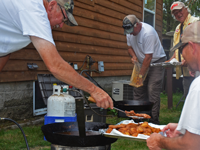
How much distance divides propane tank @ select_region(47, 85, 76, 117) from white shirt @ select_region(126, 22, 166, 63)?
2.00 m

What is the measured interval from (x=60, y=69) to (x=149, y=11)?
9457mm

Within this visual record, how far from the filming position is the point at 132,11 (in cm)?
940

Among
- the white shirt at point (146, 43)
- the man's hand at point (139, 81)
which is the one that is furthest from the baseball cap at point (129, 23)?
the man's hand at point (139, 81)

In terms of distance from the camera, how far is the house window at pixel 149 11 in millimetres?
10485

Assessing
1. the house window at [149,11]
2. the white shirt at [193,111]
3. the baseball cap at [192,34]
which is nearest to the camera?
the white shirt at [193,111]

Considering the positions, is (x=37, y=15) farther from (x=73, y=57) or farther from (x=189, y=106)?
(x=73, y=57)

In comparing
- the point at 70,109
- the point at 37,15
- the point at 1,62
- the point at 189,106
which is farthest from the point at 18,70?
the point at 189,106

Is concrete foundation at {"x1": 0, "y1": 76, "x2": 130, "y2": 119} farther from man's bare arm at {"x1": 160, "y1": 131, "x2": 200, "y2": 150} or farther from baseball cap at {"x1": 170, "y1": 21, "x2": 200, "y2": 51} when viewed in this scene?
baseball cap at {"x1": 170, "y1": 21, "x2": 200, "y2": 51}

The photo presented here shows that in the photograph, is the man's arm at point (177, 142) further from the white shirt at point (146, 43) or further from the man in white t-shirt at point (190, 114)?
the white shirt at point (146, 43)

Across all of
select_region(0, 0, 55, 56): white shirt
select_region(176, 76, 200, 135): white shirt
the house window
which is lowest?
select_region(176, 76, 200, 135): white shirt

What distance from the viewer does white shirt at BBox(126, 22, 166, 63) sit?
5.00 m

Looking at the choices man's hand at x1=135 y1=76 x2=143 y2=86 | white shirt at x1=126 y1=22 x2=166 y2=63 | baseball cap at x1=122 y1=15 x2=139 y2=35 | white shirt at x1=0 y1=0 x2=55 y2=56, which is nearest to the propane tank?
man's hand at x1=135 y1=76 x2=143 y2=86

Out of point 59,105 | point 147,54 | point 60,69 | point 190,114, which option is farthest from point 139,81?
point 190,114

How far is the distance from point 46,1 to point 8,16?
0.40 meters
